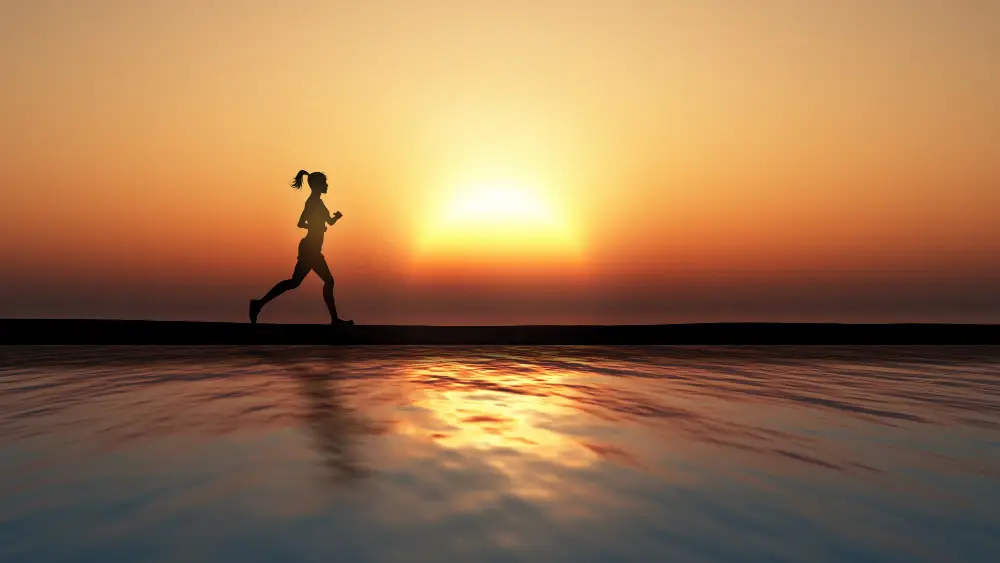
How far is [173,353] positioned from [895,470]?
357 inches

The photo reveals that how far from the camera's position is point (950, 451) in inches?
158

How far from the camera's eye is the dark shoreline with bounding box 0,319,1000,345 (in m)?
11.5

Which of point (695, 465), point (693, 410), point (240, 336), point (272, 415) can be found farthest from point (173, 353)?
point (695, 465)

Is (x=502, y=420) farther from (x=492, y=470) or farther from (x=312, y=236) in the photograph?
(x=312, y=236)

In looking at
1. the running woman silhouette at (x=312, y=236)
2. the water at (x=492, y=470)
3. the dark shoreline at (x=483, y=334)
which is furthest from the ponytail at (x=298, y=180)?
the water at (x=492, y=470)

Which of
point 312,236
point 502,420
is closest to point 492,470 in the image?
point 502,420

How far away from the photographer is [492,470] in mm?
3422

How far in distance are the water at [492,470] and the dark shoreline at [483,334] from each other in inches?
177

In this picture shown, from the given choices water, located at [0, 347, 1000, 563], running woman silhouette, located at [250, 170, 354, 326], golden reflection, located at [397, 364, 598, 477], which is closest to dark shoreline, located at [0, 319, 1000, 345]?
running woman silhouette, located at [250, 170, 354, 326]

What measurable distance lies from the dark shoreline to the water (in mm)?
4502

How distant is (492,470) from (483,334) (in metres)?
9.13

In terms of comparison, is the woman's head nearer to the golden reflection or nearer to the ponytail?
the ponytail

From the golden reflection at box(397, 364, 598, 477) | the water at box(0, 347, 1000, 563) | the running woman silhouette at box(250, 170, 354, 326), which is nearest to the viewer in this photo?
the water at box(0, 347, 1000, 563)

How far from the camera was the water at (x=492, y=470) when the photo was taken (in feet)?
7.99
